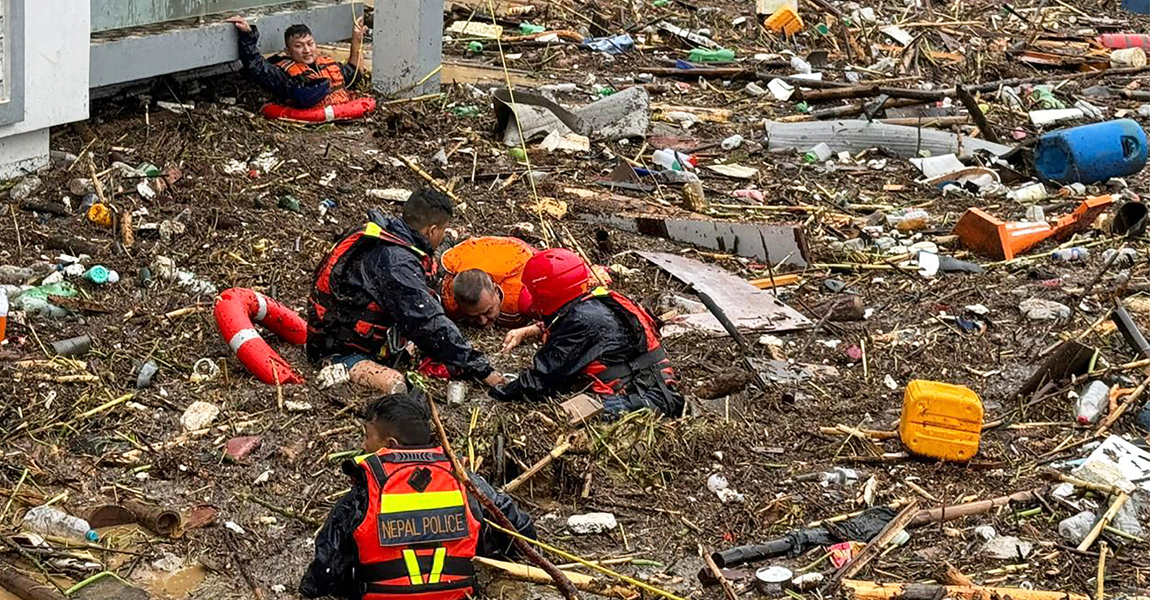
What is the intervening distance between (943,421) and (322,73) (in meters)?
6.43

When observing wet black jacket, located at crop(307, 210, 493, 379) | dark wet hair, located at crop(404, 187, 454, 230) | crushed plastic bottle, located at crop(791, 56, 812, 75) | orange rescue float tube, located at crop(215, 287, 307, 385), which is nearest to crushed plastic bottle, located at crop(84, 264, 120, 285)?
orange rescue float tube, located at crop(215, 287, 307, 385)

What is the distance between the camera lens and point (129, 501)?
6.19 meters

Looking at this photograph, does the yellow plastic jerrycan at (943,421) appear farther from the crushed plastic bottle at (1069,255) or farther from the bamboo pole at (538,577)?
the crushed plastic bottle at (1069,255)

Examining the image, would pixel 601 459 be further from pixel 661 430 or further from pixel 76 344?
pixel 76 344

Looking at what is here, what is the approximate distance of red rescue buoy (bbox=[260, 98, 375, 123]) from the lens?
11.6 m

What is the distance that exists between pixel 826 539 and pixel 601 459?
1063mm

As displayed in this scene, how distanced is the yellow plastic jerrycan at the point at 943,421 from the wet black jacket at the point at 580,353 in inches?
44.0

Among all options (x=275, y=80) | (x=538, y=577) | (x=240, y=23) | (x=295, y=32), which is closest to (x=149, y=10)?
(x=240, y=23)

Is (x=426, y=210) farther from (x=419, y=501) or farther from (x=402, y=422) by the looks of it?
(x=419, y=501)

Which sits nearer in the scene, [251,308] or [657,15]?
[251,308]

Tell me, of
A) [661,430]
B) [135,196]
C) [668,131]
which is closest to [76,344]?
[135,196]

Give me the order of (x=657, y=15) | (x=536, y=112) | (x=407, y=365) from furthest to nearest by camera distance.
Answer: (x=657, y=15), (x=536, y=112), (x=407, y=365)

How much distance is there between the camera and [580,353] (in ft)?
24.3

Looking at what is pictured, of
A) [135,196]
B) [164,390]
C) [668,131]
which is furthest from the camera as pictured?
[668,131]
